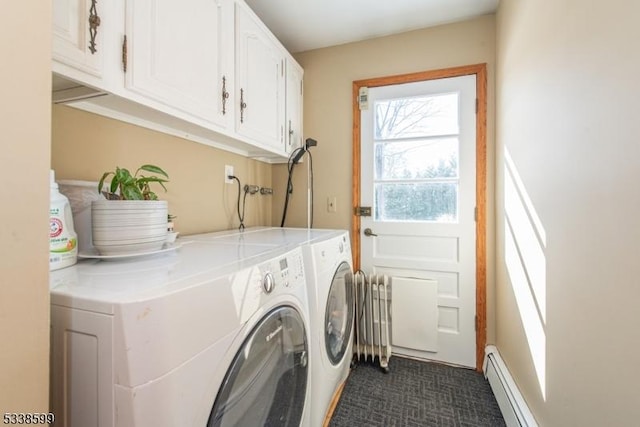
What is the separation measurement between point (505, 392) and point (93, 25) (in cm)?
235

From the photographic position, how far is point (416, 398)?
168cm

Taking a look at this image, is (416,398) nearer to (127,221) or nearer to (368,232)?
(368,232)

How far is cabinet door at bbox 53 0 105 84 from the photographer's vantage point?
0.76 metres

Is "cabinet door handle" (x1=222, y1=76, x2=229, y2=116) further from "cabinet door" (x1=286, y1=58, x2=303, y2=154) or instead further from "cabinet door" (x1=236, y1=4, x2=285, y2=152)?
"cabinet door" (x1=286, y1=58, x2=303, y2=154)

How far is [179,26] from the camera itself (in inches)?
44.2

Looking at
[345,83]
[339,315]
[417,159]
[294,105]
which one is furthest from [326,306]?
[345,83]

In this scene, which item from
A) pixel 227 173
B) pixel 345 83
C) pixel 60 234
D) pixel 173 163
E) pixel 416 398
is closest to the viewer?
pixel 60 234

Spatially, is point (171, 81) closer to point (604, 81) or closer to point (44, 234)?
point (44, 234)

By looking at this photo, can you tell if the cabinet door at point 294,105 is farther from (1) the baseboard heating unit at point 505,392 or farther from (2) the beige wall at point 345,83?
(1) the baseboard heating unit at point 505,392

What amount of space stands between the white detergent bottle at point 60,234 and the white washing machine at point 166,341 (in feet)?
0.11

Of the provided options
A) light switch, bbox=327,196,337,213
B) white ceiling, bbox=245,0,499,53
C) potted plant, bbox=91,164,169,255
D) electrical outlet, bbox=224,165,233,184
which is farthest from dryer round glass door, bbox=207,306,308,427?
white ceiling, bbox=245,0,499,53

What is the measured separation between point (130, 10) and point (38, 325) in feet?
3.23

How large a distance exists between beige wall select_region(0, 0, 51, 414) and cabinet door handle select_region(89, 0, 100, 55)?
0.45 meters

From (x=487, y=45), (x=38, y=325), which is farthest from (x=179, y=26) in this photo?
(x=487, y=45)
